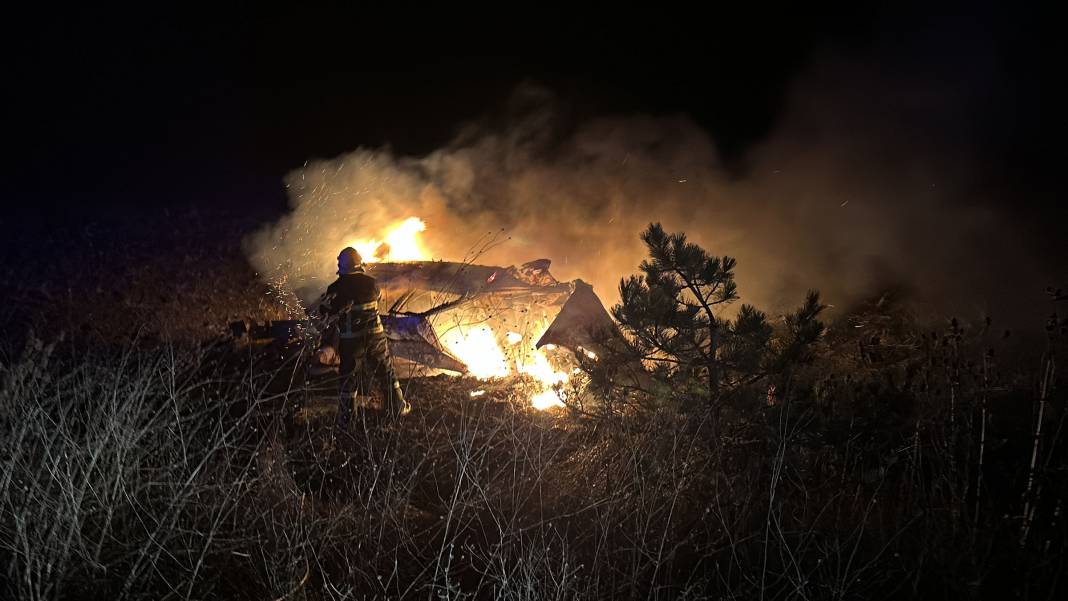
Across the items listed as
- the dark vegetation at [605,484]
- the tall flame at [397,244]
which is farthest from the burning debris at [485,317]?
the dark vegetation at [605,484]

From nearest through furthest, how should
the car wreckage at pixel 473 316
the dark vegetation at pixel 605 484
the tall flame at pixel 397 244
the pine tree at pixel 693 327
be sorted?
the dark vegetation at pixel 605 484, the pine tree at pixel 693 327, the car wreckage at pixel 473 316, the tall flame at pixel 397 244

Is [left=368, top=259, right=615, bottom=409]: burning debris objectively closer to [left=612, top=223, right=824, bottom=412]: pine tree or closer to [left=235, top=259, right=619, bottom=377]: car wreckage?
[left=235, top=259, right=619, bottom=377]: car wreckage

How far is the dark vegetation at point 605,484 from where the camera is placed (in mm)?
2783

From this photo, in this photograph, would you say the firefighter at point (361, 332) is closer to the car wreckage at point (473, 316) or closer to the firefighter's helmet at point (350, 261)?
the firefighter's helmet at point (350, 261)

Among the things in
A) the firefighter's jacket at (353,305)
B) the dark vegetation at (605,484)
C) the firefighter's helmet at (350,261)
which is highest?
the firefighter's helmet at (350,261)

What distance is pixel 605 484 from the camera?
4.00 m

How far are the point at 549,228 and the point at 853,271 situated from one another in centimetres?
571

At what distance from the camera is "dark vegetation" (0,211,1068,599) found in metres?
2.78

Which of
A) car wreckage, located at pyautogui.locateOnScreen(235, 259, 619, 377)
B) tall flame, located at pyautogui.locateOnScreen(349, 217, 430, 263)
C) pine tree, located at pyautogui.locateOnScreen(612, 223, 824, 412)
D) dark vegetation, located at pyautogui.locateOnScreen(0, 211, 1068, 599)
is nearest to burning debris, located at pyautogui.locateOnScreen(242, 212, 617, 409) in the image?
car wreckage, located at pyautogui.locateOnScreen(235, 259, 619, 377)

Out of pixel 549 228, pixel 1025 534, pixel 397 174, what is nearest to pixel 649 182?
pixel 549 228

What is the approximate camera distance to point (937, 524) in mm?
2803

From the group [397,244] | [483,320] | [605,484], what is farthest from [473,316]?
[605,484]

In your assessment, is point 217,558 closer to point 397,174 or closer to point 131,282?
point 397,174

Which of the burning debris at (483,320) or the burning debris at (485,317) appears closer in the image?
the burning debris at (483,320)
